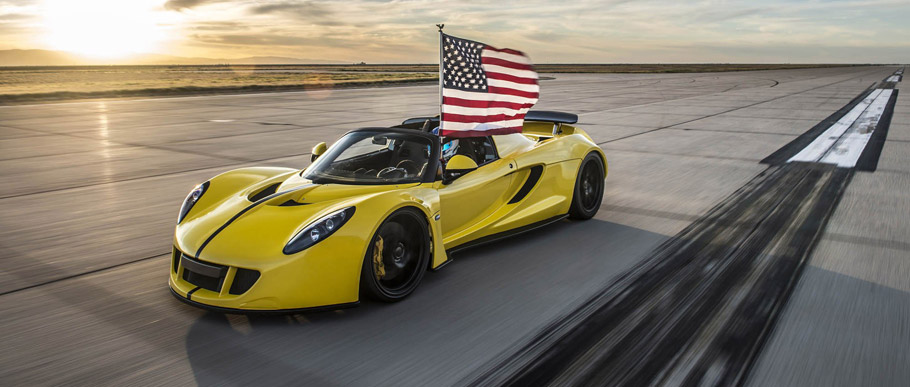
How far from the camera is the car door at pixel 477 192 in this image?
4.66 meters

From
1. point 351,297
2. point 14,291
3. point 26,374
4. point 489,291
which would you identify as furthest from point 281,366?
point 14,291

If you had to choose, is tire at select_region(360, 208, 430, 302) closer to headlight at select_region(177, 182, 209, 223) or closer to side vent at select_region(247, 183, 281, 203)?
side vent at select_region(247, 183, 281, 203)

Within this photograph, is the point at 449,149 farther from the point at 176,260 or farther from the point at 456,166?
the point at 176,260

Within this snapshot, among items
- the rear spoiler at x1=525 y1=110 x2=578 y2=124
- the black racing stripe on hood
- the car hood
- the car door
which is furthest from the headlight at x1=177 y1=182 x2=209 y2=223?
the rear spoiler at x1=525 y1=110 x2=578 y2=124

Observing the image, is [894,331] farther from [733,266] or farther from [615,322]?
[615,322]

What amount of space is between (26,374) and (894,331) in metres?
4.57

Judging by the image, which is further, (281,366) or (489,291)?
(489,291)

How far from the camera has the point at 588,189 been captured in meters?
6.43

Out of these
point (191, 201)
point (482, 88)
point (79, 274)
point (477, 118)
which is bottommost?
Answer: point (79, 274)

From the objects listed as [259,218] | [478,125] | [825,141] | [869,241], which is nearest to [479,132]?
[478,125]

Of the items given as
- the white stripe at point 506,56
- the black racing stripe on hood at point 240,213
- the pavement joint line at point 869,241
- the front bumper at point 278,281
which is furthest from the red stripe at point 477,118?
the pavement joint line at point 869,241

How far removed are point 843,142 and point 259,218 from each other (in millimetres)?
11848

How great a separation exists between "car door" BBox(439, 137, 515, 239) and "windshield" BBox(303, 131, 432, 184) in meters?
0.30

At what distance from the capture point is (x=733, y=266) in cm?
480
